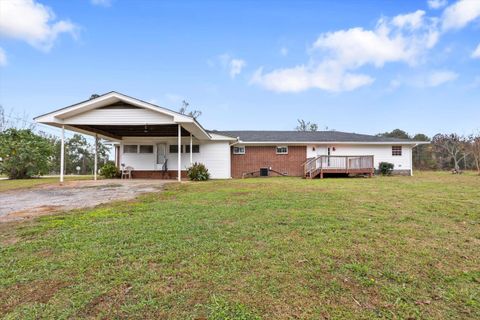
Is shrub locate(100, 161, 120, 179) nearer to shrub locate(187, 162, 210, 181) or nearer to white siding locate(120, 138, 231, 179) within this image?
white siding locate(120, 138, 231, 179)

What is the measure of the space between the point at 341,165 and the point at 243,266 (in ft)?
44.7

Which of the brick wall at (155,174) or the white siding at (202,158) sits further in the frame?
the brick wall at (155,174)

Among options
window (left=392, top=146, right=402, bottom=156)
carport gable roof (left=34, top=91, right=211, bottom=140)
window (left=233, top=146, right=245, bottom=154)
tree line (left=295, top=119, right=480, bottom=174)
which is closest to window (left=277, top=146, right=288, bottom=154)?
window (left=233, top=146, right=245, bottom=154)

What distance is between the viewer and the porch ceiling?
13.7 meters

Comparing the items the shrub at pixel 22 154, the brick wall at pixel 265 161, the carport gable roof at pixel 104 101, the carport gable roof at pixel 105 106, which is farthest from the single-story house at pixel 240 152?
the shrub at pixel 22 154

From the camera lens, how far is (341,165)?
599 inches

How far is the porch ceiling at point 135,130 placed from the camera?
13.7 m

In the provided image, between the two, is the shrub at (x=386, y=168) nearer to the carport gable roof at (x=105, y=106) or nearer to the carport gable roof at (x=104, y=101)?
the carport gable roof at (x=105, y=106)

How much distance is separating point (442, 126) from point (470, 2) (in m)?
28.5

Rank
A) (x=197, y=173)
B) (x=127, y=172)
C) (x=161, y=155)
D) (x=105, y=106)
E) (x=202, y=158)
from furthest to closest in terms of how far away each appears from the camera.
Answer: (x=161, y=155), (x=202, y=158), (x=127, y=172), (x=197, y=173), (x=105, y=106)

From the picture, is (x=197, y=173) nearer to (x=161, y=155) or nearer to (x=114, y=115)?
(x=161, y=155)

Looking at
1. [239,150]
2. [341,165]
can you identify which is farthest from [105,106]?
[341,165]

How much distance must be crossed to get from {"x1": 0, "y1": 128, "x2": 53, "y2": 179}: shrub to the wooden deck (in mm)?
19127

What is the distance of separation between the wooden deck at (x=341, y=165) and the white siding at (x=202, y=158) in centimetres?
515
